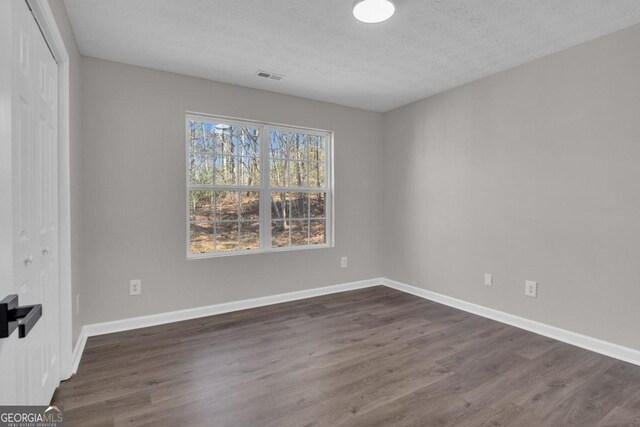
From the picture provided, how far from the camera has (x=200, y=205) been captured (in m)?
3.58

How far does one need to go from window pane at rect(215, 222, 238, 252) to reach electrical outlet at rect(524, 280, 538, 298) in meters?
2.95

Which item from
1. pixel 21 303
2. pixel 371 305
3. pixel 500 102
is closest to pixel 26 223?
pixel 21 303

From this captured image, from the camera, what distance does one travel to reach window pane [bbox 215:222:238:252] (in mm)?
3686

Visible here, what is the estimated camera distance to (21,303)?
1417 millimetres

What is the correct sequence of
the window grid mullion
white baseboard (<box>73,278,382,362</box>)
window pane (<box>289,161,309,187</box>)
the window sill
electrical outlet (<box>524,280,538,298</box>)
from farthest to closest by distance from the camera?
window pane (<box>289,161,309,187</box>) < the window grid mullion < the window sill < electrical outlet (<box>524,280,538,298</box>) < white baseboard (<box>73,278,382,362</box>)

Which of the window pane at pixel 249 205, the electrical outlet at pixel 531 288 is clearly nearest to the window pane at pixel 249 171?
the window pane at pixel 249 205

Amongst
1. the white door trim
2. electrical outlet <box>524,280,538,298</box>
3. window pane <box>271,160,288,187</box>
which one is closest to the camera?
the white door trim

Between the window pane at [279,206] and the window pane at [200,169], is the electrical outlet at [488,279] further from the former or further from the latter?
the window pane at [200,169]

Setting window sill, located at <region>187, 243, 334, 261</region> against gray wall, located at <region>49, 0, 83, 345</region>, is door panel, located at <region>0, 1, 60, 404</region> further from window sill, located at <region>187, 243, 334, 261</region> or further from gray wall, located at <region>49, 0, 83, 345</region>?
window sill, located at <region>187, 243, 334, 261</region>

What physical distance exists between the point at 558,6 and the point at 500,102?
1150 mm

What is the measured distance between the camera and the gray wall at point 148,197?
301 cm

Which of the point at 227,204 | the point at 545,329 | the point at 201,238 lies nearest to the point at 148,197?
the point at 201,238

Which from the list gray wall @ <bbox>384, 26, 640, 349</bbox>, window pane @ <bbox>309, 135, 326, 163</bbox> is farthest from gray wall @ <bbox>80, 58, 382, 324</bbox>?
gray wall @ <bbox>384, 26, 640, 349</bbox>

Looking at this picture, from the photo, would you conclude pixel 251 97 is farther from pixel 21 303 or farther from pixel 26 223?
pixel 21 303
